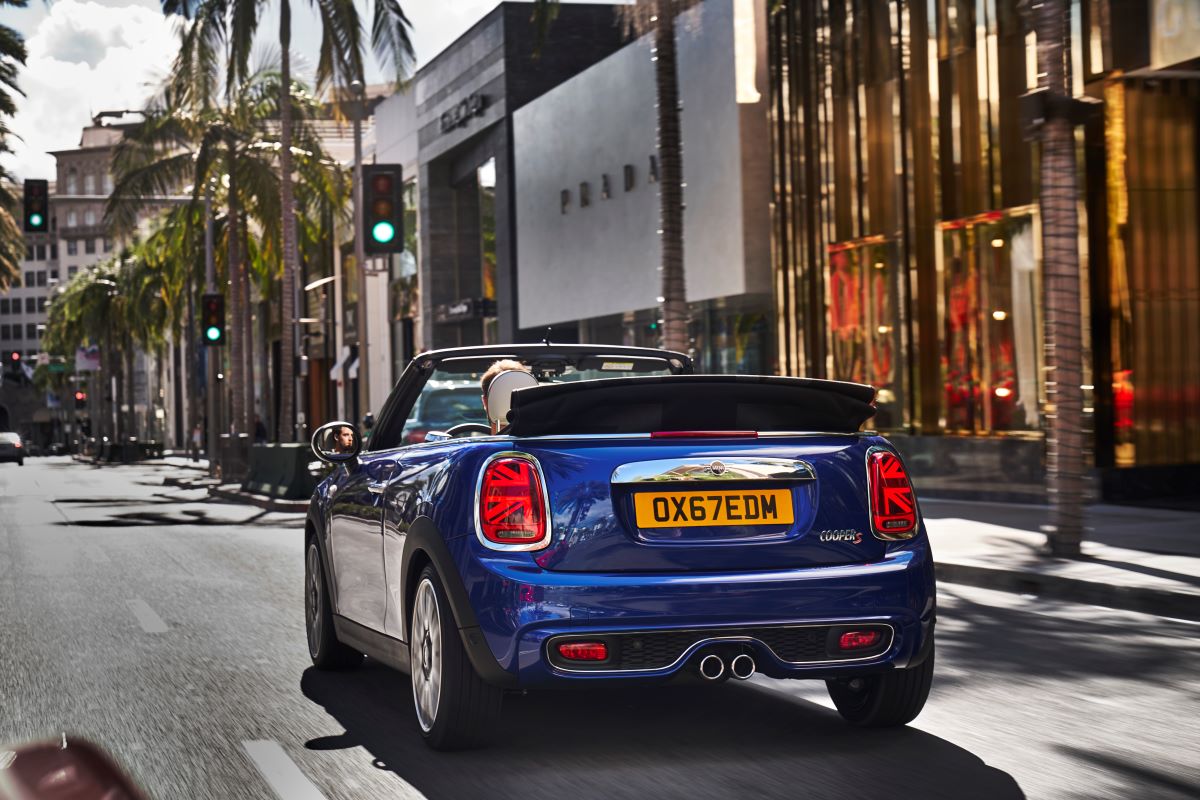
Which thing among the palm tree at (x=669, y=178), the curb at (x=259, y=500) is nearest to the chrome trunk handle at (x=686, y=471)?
the palm tree at (x=669, y=178)

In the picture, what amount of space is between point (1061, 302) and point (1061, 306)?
3cm

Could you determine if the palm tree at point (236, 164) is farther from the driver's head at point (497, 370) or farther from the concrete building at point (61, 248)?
the concrete building at point (61, 248)

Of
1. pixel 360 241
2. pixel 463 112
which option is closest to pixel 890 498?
pixel 360 241

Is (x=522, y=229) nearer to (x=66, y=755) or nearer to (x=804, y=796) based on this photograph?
(x=804, y=796)

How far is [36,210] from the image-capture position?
28.6m

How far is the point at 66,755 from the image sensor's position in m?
2.18

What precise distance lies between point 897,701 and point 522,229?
36.2 metres

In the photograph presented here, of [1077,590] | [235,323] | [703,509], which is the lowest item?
[1077,590]

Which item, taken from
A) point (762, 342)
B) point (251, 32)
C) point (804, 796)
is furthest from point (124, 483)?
point (804, 796)

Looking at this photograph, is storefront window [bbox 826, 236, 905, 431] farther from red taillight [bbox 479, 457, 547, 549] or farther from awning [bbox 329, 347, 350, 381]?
awning [bbox 329, 347, 350, 381]

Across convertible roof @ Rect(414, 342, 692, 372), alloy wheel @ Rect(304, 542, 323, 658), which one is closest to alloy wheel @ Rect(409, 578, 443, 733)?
convertible roof @ Rect(414, 342, 692, 372)

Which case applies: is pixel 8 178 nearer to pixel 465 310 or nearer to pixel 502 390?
pixel 465 310

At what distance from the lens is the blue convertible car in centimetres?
563

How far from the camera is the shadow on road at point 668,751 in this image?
5.47 metres
